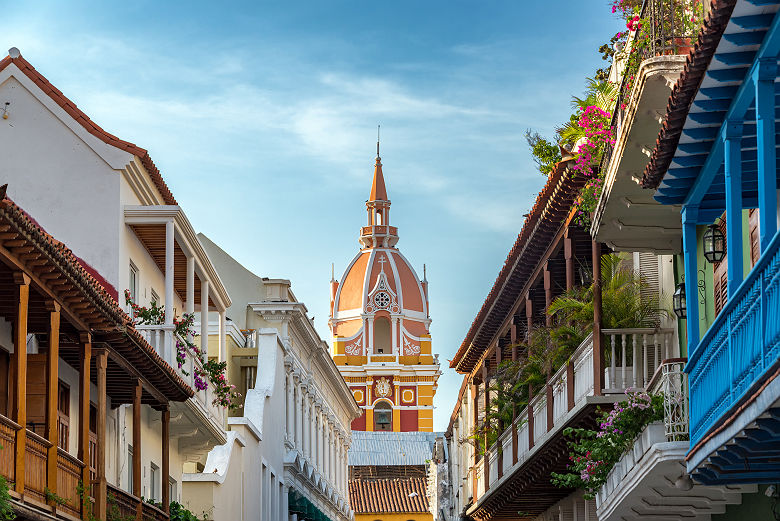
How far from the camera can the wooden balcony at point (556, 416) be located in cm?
2000

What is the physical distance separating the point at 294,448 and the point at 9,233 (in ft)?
98.5

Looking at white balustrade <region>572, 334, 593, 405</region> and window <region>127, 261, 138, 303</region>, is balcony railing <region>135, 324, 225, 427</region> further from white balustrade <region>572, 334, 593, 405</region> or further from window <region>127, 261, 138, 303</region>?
white balustrade <region>572, 334, 593, 405</region>

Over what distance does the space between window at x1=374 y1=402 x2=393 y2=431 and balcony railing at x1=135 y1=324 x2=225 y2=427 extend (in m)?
69.5

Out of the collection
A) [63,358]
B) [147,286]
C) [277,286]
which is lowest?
[63,358]

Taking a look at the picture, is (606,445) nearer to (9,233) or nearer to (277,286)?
(9,233)

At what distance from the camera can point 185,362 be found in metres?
24.5

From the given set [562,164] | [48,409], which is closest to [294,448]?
[562,164]

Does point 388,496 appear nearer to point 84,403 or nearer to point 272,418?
point 272,418

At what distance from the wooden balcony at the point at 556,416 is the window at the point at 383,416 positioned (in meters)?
64.1

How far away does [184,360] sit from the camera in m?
23.8

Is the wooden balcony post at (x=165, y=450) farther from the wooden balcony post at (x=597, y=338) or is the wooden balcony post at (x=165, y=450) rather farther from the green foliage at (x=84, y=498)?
the wooden balcony post at (x=597, y=338)

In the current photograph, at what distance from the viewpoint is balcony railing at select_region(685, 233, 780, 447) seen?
10.3 metres

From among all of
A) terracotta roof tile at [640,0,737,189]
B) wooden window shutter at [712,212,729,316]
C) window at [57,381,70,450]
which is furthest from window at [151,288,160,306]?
terracotta roof tile at [640,0,737,189]

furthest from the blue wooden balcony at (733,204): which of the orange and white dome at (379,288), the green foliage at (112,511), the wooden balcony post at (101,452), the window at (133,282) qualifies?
the orange and white dome at (379,288)
